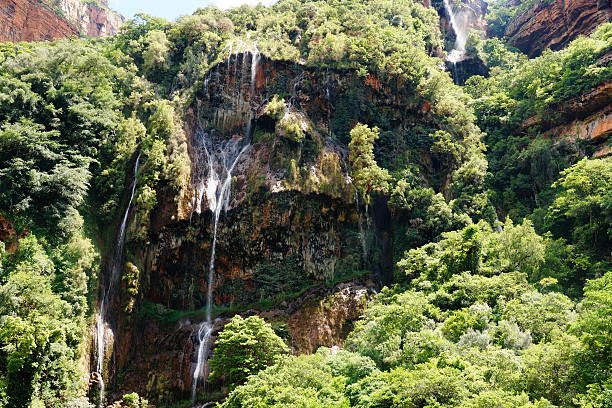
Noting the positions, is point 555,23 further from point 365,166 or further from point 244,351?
point 244,351

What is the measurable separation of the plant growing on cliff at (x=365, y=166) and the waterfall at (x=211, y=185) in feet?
23.0

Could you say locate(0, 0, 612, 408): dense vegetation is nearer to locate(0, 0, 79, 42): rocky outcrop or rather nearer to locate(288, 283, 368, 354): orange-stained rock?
locate(288, 283, 368, 354): orange-stained rock

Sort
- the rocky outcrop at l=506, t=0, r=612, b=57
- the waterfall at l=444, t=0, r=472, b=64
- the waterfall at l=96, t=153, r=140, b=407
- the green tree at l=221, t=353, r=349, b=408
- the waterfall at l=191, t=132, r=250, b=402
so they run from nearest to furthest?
the green tree at l=221, t=353, r=349, b=408
the waterfall at l=96, t=153, r=140, b=407
the waterfall at l=191, t=132, r=250, b=402
the rocky outcrop at l=506, t=0, r=612, b=57
the waterfall at l=444, t=0, r=472, b=64

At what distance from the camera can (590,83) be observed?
3052 cm

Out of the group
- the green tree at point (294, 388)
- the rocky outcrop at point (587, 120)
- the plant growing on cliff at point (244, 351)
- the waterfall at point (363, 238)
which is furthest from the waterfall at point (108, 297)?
the rocky outcrop at point (587, 120)

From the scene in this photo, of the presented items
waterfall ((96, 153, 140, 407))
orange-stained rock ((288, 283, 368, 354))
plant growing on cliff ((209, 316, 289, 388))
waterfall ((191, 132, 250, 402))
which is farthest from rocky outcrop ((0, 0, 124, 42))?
plant growing on cliff ((209, 316, 289, 388))

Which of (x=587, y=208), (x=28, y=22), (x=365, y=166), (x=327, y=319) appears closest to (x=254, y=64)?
(x=365, y=166)

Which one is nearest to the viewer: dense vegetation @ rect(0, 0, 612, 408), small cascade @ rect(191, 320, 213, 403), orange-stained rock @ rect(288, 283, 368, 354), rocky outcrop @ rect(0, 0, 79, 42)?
dense vegetation @ rect(0, 0, 612, 408)

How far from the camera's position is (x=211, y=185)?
1048 inches

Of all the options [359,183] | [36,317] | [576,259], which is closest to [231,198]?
[359,183]

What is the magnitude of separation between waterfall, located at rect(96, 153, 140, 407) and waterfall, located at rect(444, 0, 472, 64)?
145 feet

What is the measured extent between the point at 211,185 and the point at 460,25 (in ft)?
152

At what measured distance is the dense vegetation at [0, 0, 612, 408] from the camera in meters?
13.3

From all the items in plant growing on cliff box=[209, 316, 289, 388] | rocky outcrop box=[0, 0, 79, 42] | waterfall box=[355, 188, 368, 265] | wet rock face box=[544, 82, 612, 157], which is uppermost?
rocky outcrop box=[0, 0, 79, 42]
